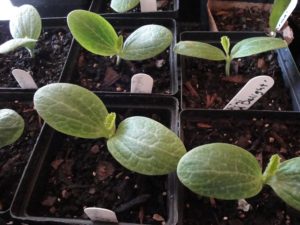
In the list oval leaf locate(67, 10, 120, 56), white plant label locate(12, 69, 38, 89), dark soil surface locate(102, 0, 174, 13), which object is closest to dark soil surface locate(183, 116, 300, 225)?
oval leaf locate(67, 10, 120, 56)

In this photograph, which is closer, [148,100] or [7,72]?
[148,100]

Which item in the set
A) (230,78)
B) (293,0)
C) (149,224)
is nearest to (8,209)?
(149,224)

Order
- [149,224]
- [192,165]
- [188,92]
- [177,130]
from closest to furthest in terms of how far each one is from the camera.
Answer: [192,165], [149,224], [177,130], [188,92]

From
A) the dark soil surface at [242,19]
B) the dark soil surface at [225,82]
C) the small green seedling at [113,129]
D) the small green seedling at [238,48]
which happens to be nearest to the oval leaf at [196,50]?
the small green seedling at [238,48]

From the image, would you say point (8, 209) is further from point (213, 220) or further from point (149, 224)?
point (213, 220)

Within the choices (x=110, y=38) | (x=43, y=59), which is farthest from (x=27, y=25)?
(x=110, y=38)

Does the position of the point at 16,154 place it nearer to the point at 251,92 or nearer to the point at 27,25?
the point at 27,25
